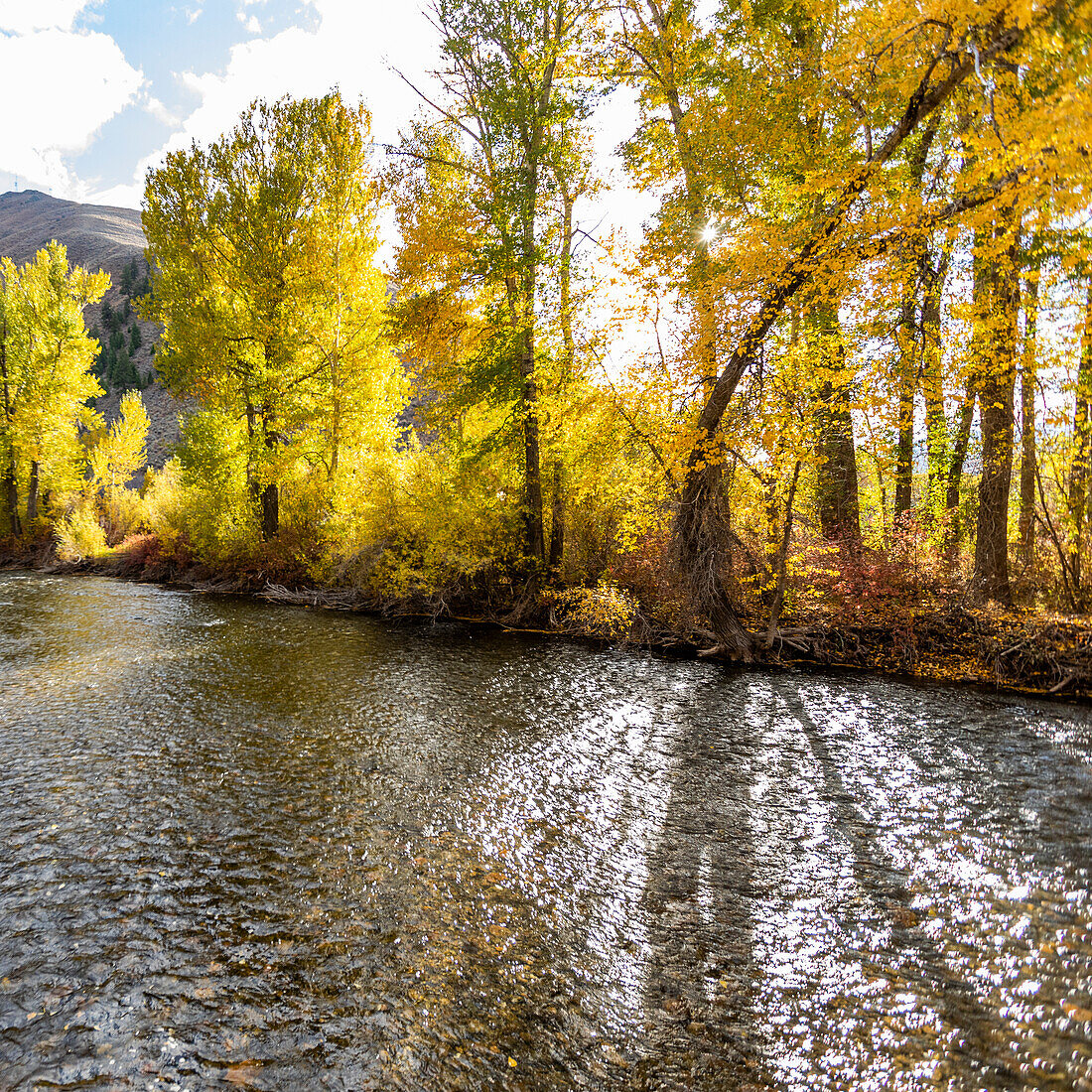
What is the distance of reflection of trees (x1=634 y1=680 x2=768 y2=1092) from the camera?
2957 mm

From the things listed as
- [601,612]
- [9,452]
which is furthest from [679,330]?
[9,452]

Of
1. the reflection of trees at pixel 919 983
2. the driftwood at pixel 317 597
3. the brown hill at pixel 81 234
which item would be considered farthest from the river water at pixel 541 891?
the brown hill at pixel 81 234

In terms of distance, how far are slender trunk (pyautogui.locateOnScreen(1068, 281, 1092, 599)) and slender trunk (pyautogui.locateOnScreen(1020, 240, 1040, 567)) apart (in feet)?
1.51

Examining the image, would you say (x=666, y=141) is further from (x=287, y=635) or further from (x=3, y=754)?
(x=3, y=754)

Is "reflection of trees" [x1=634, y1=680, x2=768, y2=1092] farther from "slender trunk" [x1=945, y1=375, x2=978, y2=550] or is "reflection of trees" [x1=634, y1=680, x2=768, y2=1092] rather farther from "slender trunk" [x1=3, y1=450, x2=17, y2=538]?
"slender trunk" [x1=3, y1=450, x2=17, y2=538]

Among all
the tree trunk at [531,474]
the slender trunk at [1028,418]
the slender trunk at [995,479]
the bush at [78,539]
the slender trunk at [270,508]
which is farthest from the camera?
the bush at [78,539]

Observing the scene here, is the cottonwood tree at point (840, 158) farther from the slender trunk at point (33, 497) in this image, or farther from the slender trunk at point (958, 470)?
the slender trunk at point (33, 497)

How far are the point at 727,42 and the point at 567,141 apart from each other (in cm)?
376

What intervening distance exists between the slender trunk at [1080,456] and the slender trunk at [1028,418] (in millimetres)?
461

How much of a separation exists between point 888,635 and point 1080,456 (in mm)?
3720

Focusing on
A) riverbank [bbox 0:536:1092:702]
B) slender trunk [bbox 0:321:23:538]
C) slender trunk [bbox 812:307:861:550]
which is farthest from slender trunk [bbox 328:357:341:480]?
slender trunk [bbox 0:321:23:538]

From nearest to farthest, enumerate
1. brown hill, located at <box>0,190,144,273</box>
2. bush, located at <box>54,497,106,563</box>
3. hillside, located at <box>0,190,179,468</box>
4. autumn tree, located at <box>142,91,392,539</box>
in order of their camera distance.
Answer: autumn tree, located at <box>142,91,392,539</box> → bush, located at <box>54,497,106,563</box> → hillside, located at <box>0,190,179,468</box> → brown hill, located at <box>0,190,144,273</box>

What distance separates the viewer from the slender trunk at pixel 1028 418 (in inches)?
302

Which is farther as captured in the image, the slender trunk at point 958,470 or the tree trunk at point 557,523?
the tree trunk at point 557,523
